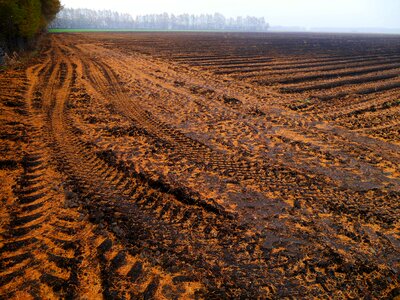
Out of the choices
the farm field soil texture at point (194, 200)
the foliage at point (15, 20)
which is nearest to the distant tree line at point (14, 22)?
the foliage at point (15, 20)

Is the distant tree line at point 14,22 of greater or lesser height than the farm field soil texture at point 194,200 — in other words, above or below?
above

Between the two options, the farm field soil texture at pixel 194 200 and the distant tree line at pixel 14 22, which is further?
the distant tree line at pixel 14 22

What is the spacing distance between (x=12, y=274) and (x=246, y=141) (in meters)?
4.70

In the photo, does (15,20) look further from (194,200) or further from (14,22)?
(194,200)

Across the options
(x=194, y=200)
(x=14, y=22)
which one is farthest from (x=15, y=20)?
(x=194, y=200)

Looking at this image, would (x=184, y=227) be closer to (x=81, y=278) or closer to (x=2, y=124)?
(x=81, y=278)

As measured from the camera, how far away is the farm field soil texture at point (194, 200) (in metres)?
2.71

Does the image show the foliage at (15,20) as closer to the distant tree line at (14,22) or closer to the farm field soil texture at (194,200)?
the distant tree line at (14,22)

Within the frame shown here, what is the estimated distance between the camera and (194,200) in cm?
389

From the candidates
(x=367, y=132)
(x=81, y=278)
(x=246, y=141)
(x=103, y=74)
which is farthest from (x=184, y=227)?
(x=103, y=74)

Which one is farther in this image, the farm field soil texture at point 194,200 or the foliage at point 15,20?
the foliage at point 15,20

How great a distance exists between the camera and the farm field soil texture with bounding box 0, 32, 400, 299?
2.71m

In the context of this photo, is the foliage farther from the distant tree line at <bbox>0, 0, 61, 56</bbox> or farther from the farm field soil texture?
the farm field soil texture

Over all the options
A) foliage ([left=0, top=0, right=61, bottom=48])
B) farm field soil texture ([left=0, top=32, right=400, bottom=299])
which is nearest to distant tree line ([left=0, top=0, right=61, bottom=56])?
foliage ([left=0, top=0, right=61, bottom=48])
